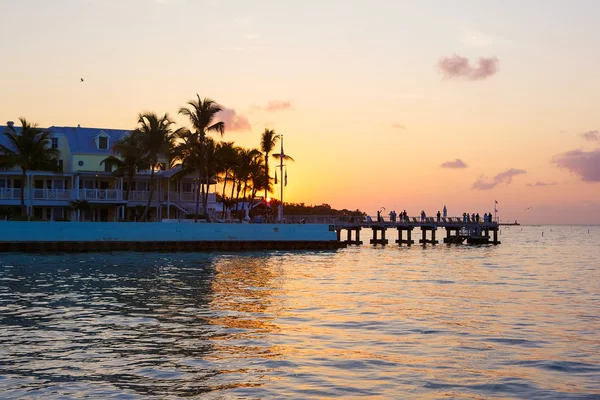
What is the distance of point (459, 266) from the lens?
162 ft

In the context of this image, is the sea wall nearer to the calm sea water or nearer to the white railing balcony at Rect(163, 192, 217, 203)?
the white railing balcony at Rect(163, 192, 217, 203)

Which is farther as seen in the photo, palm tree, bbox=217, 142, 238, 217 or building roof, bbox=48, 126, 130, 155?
palm tree, bbox=217, 142, 238, 217

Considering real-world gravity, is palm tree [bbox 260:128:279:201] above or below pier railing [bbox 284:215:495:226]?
above

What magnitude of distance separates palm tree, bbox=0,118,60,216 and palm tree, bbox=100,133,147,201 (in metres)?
4.98

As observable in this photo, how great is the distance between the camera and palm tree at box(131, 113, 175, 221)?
211 ft

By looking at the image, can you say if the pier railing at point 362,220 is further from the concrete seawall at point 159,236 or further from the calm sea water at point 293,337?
the calm sea water at point 293,337

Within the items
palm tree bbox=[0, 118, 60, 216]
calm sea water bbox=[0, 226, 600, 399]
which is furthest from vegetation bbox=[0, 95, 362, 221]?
calm sea water bbox=[0, 226, 600, 399]

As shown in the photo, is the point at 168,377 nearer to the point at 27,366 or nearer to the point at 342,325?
the point at 27,366

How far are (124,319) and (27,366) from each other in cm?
685

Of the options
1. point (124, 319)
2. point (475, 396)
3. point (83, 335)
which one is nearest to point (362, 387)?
point (475, 396)

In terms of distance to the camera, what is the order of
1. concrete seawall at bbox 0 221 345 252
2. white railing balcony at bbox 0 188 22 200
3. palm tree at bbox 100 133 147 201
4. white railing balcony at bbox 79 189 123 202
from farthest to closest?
palm tree at bbox 100 133 147 201
white railing balcony at bbox 79 189 123 202
white railing balcony at bbox 0 188 22 200
concrete seawall at bbox 0 221 345 252

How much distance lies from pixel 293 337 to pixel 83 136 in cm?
5637

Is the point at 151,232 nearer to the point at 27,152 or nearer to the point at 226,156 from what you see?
the point at 27,152

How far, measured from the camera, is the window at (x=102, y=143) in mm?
68375
